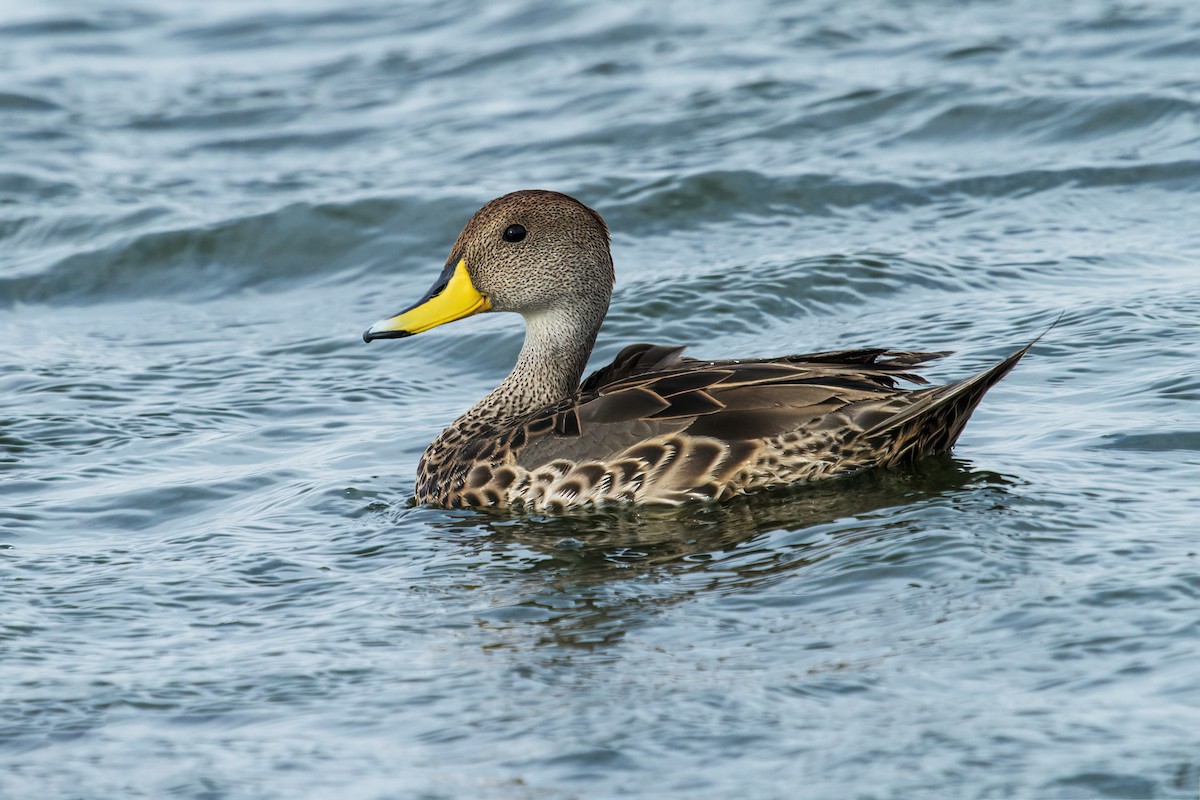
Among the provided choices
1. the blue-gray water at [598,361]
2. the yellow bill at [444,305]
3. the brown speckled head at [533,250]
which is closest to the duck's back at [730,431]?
the blue-gray water at [598,361]

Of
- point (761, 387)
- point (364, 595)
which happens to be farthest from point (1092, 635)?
point (364, 595)

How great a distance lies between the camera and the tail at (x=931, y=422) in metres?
6.98

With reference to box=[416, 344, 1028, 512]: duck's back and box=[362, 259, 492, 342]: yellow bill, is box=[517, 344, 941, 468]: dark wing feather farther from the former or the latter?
box=[362, 259, 492, 342]: yellow bill

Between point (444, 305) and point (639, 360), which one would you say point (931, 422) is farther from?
point (444, 305)

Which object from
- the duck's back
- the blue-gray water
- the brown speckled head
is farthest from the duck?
the brown speckled head

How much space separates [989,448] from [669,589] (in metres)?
2.20

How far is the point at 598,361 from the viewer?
404 inches

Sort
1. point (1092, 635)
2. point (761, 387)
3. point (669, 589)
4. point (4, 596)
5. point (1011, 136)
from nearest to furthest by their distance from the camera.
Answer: point (1092, 635) → point (669, 589) → point (4, 596) → point (761, 387) → point (1011, 136)

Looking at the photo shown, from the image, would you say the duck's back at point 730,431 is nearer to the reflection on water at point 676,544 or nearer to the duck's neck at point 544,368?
the reflection on water at point 676,544

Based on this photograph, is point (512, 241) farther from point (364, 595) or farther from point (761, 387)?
point (364, 595)

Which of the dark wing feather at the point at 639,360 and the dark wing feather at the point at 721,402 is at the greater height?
the dark wing feather at the point at 639,360

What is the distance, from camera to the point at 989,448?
7848mm

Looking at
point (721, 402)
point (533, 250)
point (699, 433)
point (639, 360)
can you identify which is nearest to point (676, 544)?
point (699, 433)

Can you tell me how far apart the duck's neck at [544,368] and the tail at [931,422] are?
168 cm
